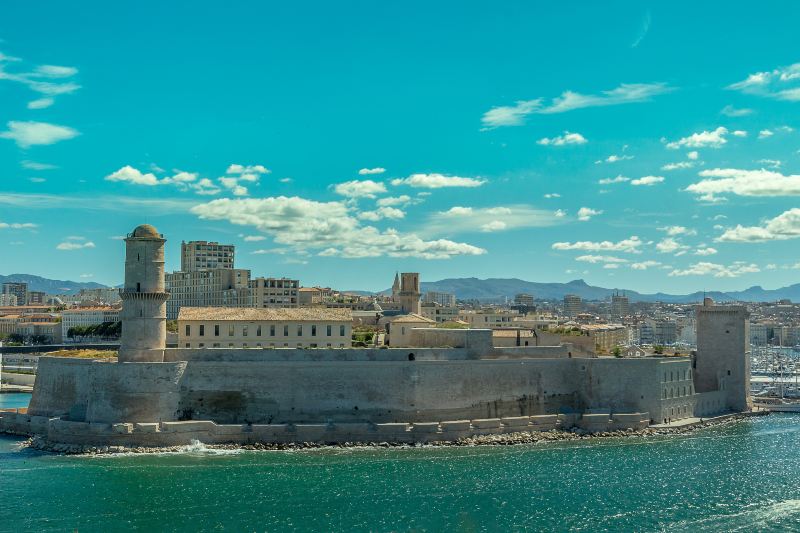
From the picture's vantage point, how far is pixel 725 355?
55.1 metres

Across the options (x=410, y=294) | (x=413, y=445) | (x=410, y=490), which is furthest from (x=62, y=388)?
(x=410, y=294)

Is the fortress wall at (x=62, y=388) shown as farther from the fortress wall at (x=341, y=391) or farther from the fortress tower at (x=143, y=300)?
the fortress wall at (x=341, y=391)

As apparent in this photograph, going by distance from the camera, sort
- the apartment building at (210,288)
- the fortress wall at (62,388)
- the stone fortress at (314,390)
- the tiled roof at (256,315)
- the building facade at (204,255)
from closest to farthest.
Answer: the stone fortress at (314,390), the fortress wall at (62,388), the tiled roof at (256,315), the apartment building at (210,288), the building facade at (204,255)

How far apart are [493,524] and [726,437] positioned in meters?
22.5

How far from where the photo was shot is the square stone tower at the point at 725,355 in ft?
181

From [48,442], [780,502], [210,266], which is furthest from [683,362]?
[210,266]

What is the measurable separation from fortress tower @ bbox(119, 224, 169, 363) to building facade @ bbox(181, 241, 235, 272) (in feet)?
261

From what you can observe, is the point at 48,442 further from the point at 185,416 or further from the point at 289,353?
the point at 289,353

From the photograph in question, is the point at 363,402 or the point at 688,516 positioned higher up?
the point at 363,402

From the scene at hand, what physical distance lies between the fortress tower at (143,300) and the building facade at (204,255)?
261 ft

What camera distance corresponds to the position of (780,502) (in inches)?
1316

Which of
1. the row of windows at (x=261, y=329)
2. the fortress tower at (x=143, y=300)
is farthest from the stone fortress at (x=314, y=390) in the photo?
the row of windows at (x=261, y=329)

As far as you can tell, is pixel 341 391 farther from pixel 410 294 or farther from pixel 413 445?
pixel 410 294

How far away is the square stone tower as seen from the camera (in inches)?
2167
